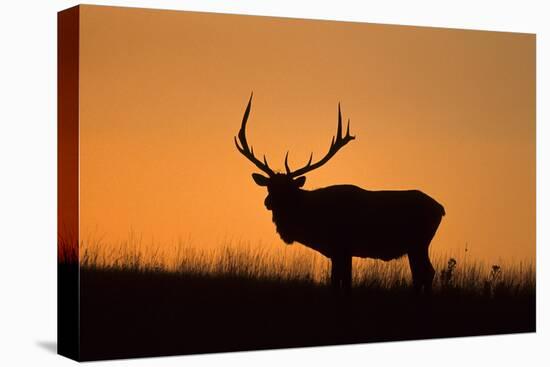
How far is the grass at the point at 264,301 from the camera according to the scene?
8344mm

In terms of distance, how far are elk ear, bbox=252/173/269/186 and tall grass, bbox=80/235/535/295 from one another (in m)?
0.40

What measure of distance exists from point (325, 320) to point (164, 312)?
115 cm

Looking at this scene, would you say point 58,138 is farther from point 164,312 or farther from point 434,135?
point 434,135

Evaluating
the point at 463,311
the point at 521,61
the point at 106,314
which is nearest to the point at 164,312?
the point at 106,314

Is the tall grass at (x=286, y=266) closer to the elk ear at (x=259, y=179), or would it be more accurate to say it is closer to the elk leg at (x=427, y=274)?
the elk leg at (x=427, y=274)

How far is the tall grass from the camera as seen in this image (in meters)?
8.39

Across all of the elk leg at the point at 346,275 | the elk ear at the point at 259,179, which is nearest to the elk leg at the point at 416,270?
the elk leg at the point at 346,275

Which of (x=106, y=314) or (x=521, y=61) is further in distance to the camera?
(x=521, y=61)

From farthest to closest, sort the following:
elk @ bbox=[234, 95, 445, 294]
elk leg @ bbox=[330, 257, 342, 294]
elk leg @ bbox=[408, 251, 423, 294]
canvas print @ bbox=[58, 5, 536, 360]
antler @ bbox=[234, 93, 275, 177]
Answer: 1. elk leg @ bbox=[408, 251, 423, 294]
2. elk leg @ bbox=[330, 257, 342, 294]
3. elk @ bbox=[234, 95, 445, 294]
4. antler @ bbox=[234, 93, 275, 177]
5. canvas print @ bbox=[58, 5, 536, 360]

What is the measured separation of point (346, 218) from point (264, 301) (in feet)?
2.65

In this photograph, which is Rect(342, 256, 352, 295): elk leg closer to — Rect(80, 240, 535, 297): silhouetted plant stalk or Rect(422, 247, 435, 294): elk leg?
Rect(80, 240, 535, 297): silhouetted plant stalk

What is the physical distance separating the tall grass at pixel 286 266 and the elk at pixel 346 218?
0.23ft

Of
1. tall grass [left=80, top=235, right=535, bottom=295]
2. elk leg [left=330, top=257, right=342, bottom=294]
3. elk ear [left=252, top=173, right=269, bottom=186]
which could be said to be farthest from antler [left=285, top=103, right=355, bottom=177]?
elk leg [left=330, top=257, right=342, bottom=294]

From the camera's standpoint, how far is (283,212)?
29.2ft
